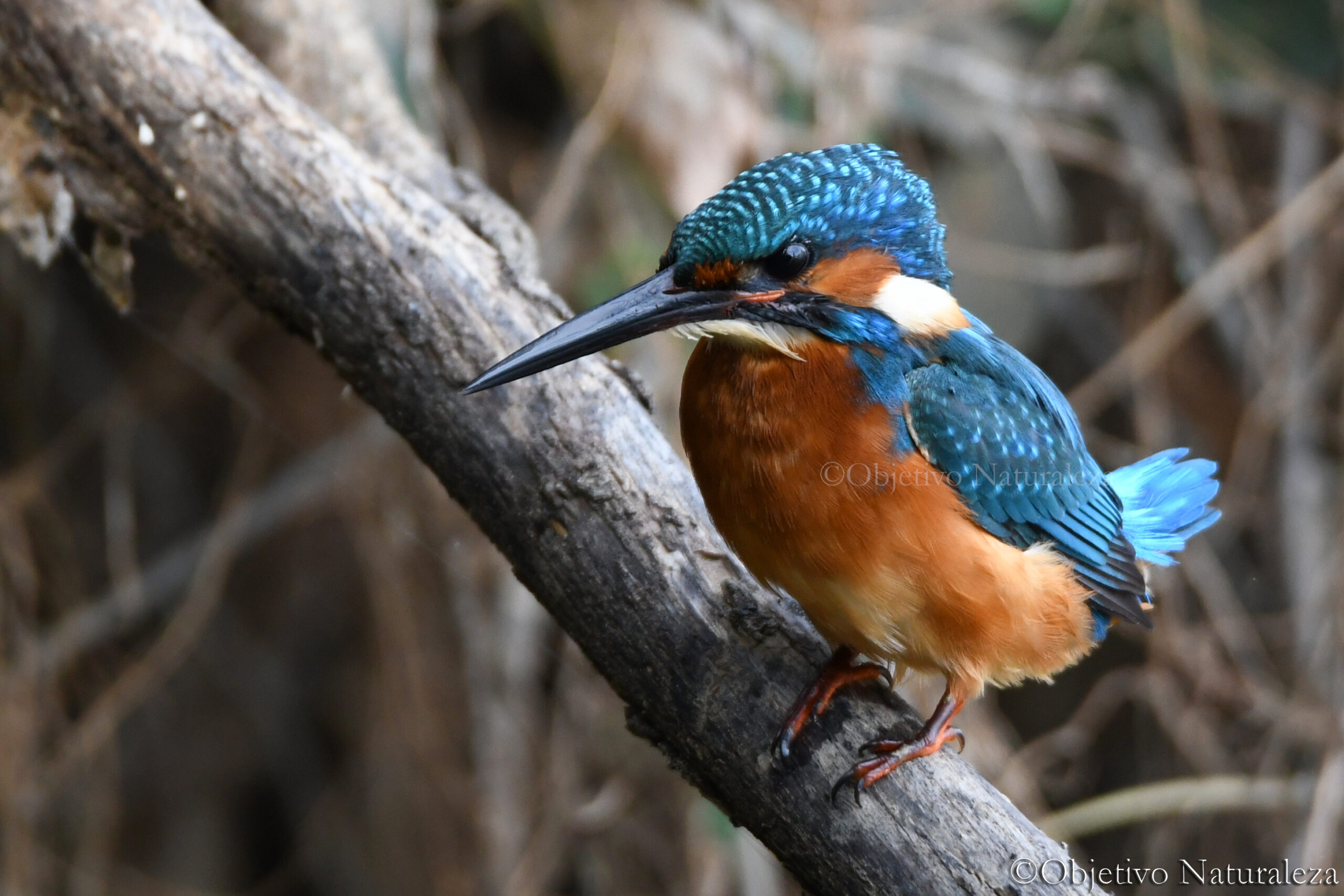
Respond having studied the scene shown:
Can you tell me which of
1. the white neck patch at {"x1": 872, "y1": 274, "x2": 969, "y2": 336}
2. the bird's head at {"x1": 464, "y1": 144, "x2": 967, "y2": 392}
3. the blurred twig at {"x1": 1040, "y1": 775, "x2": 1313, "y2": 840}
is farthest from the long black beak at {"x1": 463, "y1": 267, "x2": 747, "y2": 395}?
the blurred twig at {"x1": 1040, "y1": 775, "x2": 1313, "y2": 840}

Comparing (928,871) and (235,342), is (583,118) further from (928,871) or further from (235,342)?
(928,871)

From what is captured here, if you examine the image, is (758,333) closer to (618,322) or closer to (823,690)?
(618,322)

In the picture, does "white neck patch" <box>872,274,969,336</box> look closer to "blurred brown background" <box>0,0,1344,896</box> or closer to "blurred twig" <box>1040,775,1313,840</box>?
"blurred twig" <box>1040,775,1313,840</box>

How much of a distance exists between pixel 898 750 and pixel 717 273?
620mm

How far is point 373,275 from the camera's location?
1605 mm

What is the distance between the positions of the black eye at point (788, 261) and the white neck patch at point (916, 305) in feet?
0.36

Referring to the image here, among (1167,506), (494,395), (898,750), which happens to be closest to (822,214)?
(494,395)

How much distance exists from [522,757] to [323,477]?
967 millimetres

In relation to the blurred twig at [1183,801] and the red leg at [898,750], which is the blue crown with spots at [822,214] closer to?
the red leg at [898,750]

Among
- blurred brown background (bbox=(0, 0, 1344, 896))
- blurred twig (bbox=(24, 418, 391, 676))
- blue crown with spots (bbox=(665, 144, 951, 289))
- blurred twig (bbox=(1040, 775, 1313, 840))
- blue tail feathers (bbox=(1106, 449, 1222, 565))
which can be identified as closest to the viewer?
blue crown with spots (bbox=(665, 144, 951, 289))

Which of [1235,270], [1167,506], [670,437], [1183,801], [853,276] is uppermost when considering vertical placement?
[853,276]

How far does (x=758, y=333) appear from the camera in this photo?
1.38 meters

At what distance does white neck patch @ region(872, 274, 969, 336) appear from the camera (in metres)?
1.43

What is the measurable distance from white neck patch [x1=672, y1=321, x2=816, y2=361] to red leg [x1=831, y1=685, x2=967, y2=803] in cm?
48
